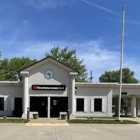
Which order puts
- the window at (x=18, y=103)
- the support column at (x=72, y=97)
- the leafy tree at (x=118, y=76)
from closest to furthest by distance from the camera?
the support column at (x=72, y=97)
the window at (x=18, y=103)
the leafy tree at (x=118, y=76)

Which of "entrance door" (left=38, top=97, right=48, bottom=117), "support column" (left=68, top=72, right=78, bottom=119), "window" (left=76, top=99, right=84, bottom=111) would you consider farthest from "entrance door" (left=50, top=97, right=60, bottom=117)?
"window" (left=76, top=99, right=84, bottom=111)

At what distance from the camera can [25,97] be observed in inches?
1057

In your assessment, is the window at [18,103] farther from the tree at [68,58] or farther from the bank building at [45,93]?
the tree at [68,58]

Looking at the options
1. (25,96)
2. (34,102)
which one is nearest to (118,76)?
(34,102)

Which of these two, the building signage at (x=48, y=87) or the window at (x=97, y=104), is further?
the window at (x=97, y=104)

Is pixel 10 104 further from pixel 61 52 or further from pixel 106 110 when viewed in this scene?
pixel 61 52

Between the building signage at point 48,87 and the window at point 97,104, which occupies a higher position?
the building signage at point 48,87

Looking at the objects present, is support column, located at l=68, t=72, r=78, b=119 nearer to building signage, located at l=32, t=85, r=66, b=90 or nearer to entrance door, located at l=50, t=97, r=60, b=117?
building signage, located at l=32, t=85, r=66, b=90

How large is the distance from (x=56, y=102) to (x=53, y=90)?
4.37 feet

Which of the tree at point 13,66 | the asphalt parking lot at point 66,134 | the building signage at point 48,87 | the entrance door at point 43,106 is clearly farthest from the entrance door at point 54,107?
the tree at point 13,66

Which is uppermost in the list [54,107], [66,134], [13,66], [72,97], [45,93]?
[13,66]

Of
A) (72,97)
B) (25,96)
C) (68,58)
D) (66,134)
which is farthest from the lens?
(68,58)

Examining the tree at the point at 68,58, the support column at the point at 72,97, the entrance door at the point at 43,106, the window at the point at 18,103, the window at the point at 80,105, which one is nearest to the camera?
the support column at the point at 72,97

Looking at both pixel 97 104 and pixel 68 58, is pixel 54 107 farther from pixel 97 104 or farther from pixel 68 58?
pixel 68 58
